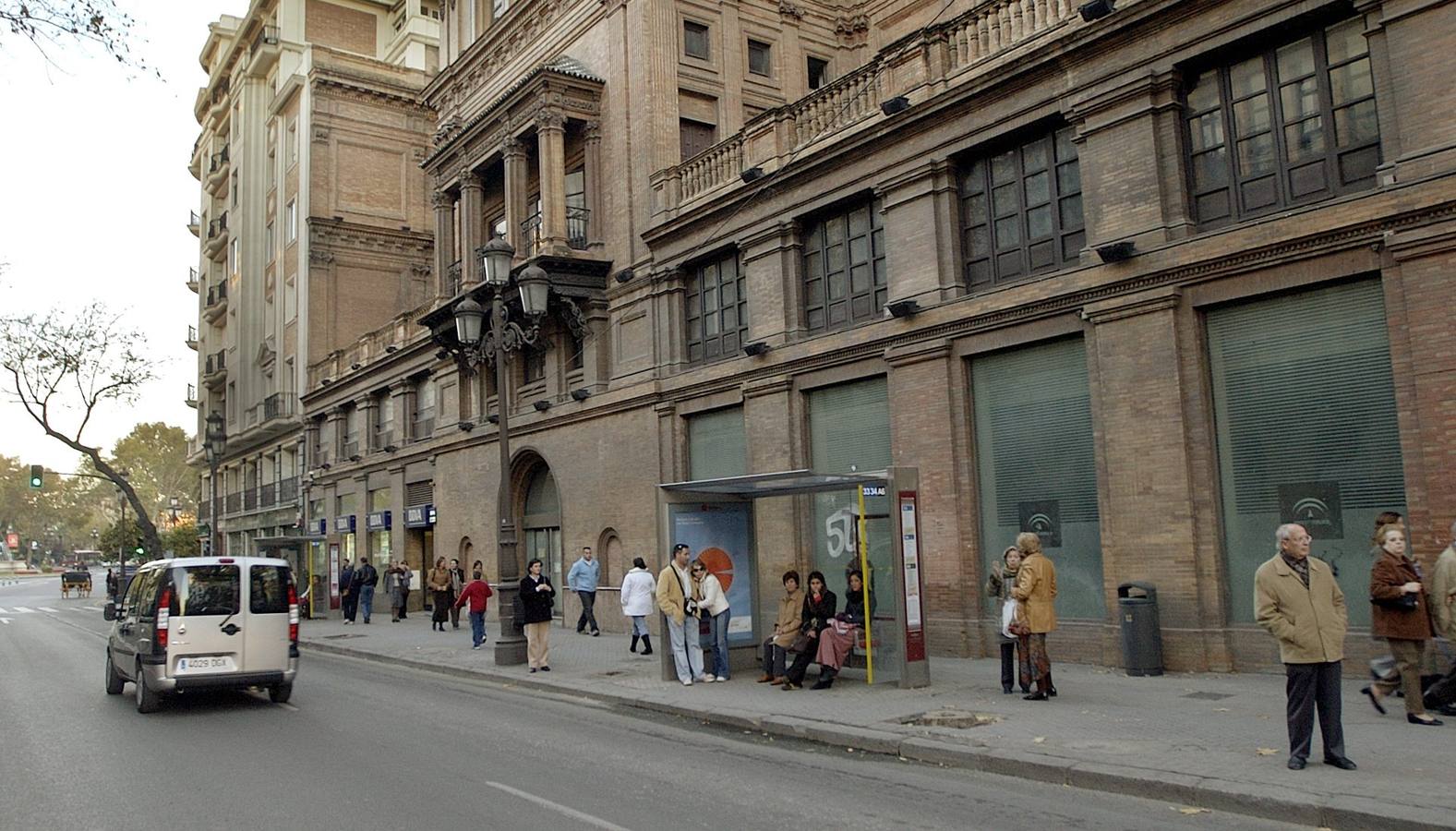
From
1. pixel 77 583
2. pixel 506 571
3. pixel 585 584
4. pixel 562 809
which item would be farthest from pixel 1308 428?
pixel 77 583

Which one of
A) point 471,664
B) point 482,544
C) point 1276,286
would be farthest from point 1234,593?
point 482,544

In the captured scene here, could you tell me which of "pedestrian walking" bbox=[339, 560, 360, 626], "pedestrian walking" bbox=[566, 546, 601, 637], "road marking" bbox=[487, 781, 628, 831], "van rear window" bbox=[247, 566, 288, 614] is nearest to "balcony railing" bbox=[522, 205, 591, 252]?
"pedestrian walking" bbox=[566, 546, 601, 637]

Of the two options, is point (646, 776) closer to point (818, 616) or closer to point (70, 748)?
point (818, 616)

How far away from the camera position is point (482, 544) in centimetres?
2866

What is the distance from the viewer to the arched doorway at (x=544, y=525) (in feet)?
86.6

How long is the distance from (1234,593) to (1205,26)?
6928 millimetres

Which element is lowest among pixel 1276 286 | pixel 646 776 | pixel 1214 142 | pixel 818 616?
pixel 646 776

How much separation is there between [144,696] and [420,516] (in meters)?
20.0

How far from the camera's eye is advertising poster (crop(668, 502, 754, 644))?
14867mm

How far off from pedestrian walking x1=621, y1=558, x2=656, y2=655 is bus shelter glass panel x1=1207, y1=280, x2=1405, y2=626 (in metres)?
8.98

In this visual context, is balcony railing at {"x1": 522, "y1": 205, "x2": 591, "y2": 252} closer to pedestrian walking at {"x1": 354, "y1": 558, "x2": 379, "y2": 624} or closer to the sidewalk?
pedestrian walking at {"x1": 354, "y1": 558, "x2": 379, "y2": 624}

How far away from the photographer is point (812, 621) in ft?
43.2

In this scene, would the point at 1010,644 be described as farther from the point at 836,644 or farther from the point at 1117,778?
the point at 1117,778

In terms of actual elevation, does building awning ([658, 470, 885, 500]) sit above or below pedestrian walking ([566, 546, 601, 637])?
above
